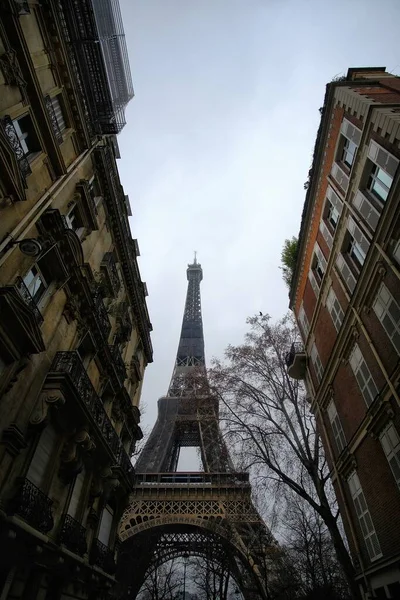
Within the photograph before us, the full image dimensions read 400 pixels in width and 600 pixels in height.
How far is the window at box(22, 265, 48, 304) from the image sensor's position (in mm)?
10133

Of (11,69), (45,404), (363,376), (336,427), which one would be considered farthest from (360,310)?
(11,69)

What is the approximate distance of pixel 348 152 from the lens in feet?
49.5

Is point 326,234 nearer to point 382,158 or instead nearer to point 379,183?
point 379,183

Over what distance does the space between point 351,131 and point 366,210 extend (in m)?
3.85

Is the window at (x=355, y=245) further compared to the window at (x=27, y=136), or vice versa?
the window at (x=355, y=245)

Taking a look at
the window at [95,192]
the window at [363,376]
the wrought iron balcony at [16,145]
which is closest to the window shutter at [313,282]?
the window at [363,376]

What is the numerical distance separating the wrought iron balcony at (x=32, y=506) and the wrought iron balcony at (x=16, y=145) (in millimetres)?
8029

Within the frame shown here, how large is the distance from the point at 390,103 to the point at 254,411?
14604 millimetres

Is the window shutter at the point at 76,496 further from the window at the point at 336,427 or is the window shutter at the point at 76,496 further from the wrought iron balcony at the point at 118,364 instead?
the window at the point at 336,427

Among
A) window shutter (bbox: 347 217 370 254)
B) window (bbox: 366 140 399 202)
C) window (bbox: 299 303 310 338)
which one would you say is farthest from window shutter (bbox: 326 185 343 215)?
window (bbox: 299 303 310 338)

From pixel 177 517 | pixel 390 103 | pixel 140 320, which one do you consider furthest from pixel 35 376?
pixel 177 517

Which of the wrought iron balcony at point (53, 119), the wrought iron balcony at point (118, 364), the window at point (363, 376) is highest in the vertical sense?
the wrought iron balcony at point (53, 119)

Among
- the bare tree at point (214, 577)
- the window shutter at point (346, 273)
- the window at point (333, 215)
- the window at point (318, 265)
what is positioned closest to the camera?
the window shutter at point (346, 273)

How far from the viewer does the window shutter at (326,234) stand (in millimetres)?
16413
